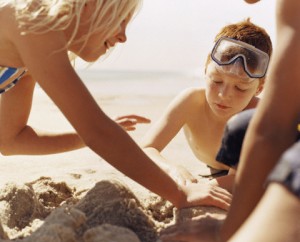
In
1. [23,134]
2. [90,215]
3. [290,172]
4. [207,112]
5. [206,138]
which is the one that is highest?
[290,172]

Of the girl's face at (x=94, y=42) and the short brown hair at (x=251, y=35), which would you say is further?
the short brown hair at (x=251, y=35)

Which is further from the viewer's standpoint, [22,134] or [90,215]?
[22,134]

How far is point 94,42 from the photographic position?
267 centimetres

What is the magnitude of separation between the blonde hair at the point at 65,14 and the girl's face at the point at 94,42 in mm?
27

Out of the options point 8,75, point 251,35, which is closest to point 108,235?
point 8,75

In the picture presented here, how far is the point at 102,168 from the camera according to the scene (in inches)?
151

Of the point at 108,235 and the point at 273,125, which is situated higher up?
the point at 273,125

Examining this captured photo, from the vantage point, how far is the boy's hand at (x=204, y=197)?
2418 mm

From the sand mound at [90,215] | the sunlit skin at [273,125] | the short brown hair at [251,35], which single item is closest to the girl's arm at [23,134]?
the sand mound at [90,215]

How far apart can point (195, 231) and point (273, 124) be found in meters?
0.61

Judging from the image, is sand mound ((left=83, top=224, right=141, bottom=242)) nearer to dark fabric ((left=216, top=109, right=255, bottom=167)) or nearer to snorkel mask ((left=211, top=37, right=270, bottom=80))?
dark fabric ((left=216, top=109, right=255, bottom=167))

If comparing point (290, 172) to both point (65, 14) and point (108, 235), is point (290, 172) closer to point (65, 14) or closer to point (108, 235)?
point (108, 235)

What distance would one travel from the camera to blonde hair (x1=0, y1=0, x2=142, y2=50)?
2365 millimetres

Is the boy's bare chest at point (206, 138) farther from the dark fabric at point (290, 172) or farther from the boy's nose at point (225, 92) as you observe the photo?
the dark fabric at point (290, 172)
